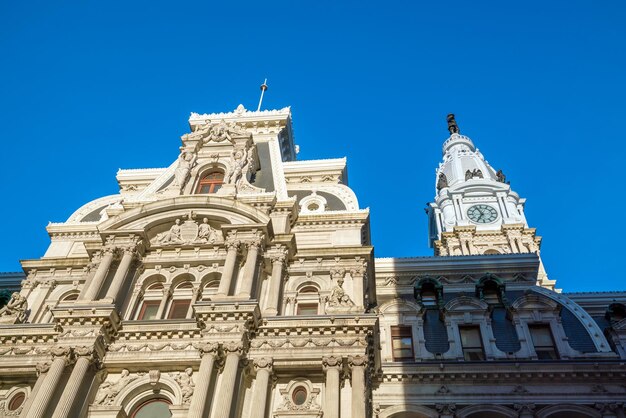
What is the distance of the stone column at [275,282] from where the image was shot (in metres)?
24.0

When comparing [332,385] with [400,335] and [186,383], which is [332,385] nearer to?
[186,383]

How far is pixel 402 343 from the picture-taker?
28.6 metres

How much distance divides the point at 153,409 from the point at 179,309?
15.6 ft

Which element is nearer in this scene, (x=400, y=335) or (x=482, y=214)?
(x=400, y=335)

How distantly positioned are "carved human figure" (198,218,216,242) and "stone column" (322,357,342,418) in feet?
28.6

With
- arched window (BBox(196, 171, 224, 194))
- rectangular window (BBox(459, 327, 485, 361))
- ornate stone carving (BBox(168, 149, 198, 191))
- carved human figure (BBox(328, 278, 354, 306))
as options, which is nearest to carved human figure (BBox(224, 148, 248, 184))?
arched window (BBox(196, 171, 224, 194))

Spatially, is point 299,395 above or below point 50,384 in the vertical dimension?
above

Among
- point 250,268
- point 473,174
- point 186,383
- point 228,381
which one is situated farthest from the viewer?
point 473,174

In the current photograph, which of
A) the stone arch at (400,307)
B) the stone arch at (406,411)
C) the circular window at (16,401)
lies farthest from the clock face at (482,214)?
the circular window at (16,401)

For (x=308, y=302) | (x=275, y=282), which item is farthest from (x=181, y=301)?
(x=308, y=302)

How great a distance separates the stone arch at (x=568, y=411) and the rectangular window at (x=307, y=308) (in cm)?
1010

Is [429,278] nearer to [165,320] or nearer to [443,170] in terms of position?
[165,320]

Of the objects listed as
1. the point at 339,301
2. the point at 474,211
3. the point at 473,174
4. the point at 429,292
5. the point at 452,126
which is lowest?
the point at 339,301

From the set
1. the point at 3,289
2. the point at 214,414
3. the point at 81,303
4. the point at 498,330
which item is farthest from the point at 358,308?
the point at 3,289
